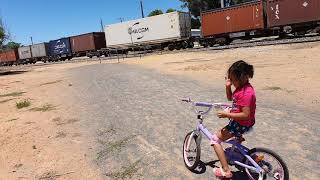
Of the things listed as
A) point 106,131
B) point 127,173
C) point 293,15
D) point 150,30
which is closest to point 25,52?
point 150,30

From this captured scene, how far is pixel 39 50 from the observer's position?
240 feet

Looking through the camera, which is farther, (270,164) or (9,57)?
(9,57)

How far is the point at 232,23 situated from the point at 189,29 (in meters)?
10.5

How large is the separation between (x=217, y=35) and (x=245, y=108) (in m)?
36.1

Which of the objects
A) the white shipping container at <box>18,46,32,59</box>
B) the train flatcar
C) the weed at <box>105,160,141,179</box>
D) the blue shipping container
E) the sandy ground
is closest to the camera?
the weed at <box>105,160,141,179</box>

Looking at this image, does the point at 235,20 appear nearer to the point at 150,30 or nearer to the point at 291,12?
the point at 291,12

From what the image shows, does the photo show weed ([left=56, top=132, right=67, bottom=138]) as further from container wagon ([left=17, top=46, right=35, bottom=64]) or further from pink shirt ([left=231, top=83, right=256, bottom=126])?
container wagon ([left=17, top=46, right=35, bottom=64])

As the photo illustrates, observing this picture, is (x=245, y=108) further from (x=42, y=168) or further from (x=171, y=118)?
(x=171, y=118)

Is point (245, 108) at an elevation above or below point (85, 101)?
above

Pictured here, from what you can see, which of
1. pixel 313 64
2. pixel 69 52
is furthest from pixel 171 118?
pixel 69 52

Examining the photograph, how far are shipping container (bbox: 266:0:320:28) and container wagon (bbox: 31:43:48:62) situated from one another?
45.5 m

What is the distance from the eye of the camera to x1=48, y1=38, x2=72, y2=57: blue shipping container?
6606cm

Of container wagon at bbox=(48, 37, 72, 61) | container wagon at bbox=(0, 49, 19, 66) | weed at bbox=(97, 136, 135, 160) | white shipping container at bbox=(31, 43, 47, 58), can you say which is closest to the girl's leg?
weed at bbox=(97, 136, 135, 160)

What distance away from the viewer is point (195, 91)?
497 inches
